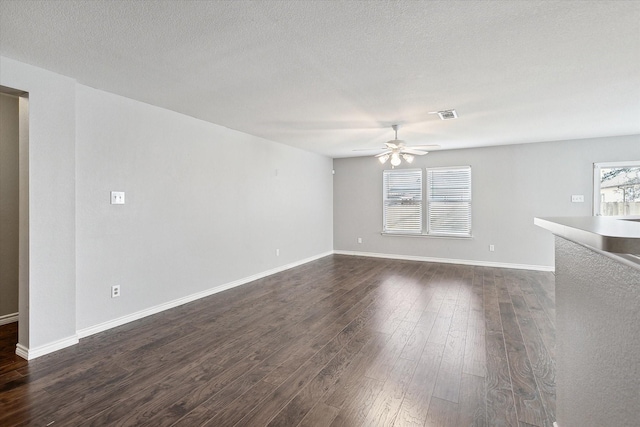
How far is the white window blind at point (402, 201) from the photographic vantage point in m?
7.02

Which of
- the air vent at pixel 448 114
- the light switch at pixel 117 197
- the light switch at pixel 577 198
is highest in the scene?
the air vent at pixel 448 114

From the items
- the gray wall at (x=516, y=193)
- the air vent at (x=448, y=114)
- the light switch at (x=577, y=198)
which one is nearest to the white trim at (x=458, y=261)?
the gray wall at (x=516, y=193)

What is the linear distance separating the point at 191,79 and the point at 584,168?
6.47 metres

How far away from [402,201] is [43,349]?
6.34 metres

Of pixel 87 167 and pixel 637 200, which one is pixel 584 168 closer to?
pixel 637 200

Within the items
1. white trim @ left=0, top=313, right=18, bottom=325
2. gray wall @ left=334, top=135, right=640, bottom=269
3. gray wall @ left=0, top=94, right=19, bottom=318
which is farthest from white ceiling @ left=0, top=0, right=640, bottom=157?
white trim @ left=0, top=313, right=18, bottom=325

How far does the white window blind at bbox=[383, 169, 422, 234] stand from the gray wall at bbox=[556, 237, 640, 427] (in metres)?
5.52

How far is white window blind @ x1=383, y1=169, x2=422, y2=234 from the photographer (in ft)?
23.0

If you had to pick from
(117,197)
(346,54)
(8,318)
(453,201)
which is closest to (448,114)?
(346,54)

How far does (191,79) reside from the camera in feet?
9.57

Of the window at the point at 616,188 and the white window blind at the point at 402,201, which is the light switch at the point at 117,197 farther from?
the window at the point at 616,188

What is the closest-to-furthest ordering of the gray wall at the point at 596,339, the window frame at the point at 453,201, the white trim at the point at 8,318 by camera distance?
the gray wall at the point at 596,339, the white trim at the point at 8,318, the window frame at the point at 453,201

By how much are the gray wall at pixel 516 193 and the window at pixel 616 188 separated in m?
0.10

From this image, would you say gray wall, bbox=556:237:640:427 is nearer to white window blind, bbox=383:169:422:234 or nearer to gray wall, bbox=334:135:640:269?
gray wall, bbox=334:135:640:269
